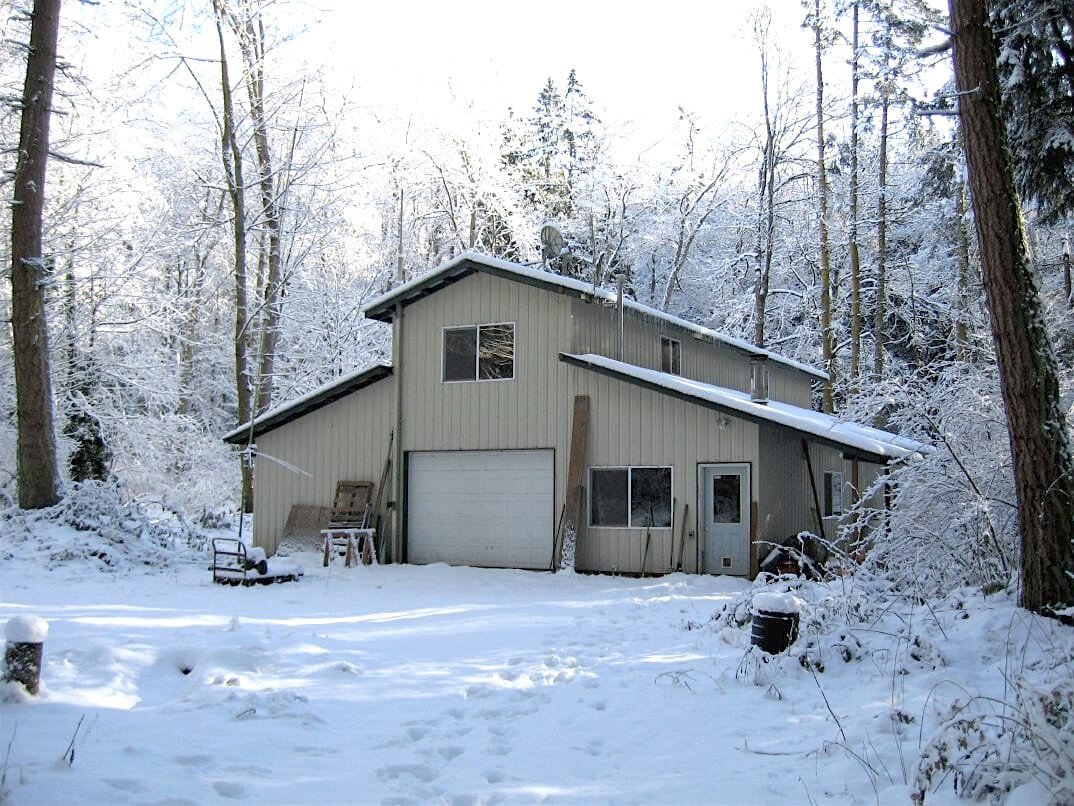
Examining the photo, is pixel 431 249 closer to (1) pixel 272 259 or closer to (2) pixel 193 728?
(1) pixel 272 259

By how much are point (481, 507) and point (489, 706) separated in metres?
10.4

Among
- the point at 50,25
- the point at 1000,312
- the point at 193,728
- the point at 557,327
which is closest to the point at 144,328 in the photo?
the point at 50,25

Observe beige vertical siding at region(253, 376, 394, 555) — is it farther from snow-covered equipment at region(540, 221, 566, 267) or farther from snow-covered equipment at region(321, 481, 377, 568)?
snow-covered equipment at region(540, 221, 566, 267)

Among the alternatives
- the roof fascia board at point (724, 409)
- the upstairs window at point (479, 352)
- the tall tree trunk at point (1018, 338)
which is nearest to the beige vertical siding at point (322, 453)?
the upstairs window at point (479, 352)

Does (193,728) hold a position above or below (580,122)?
below

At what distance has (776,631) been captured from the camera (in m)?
7.13

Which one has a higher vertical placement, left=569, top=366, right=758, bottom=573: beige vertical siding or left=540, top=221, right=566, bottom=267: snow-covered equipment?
left=540, top=221, right=566, bottom=267: snow-covered equipment

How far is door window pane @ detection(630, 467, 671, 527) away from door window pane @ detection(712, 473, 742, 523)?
2.44ft

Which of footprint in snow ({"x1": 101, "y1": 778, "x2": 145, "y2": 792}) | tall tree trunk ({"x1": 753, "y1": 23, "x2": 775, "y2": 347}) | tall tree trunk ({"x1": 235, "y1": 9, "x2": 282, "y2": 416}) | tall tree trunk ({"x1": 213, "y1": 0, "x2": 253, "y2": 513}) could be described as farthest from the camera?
tall tree trunk ({"x1": 753, "y1": 23, "x2": 775, "y2": 347})

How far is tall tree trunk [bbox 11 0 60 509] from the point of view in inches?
569

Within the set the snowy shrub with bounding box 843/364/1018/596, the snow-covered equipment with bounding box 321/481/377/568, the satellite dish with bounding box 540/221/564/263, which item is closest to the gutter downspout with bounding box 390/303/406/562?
the snow-covered equipment with bounding box 321/481/377/568

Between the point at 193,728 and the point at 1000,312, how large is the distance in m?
6.15

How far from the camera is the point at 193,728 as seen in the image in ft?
17.3

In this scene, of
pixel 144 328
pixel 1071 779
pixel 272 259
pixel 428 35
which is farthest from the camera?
pixel 428 35
